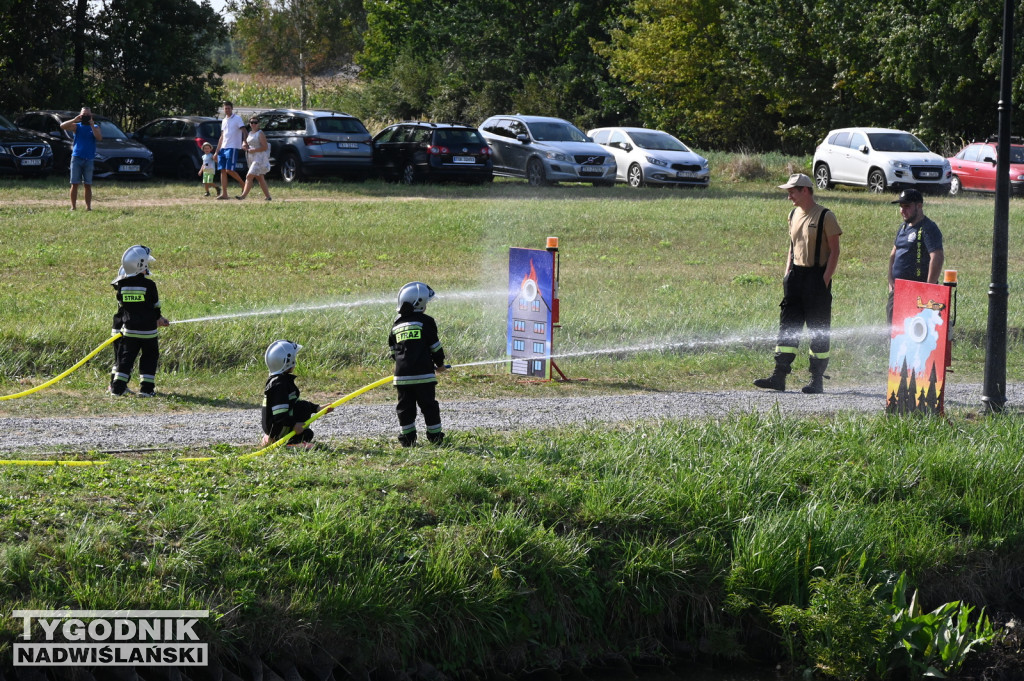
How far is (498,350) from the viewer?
11812mm

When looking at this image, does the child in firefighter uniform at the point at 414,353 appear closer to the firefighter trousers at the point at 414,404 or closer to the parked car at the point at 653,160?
the firefighter trousers at the point at 414,404

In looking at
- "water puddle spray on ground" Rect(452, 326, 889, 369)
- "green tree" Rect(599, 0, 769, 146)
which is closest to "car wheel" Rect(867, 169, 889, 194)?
"green tree" Rect(599, 0, 769, 146)

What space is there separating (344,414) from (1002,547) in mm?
4764

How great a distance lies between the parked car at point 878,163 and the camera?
2741 centimetres

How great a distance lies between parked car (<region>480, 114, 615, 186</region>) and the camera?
2567 centimetres

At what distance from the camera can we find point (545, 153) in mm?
25891

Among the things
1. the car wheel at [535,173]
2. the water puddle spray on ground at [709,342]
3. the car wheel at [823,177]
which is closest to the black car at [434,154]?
the car wheel at [535,173]

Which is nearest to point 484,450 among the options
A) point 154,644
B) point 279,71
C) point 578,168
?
point 154,644

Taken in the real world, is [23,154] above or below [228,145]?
below

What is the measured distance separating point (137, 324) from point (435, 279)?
598 cm

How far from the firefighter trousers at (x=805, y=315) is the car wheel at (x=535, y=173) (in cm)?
1579

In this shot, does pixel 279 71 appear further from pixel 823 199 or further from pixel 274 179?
pixel 823 199

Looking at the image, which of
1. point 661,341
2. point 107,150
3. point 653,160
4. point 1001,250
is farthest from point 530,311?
point 107,150

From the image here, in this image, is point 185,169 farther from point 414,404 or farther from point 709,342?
point 414,404
